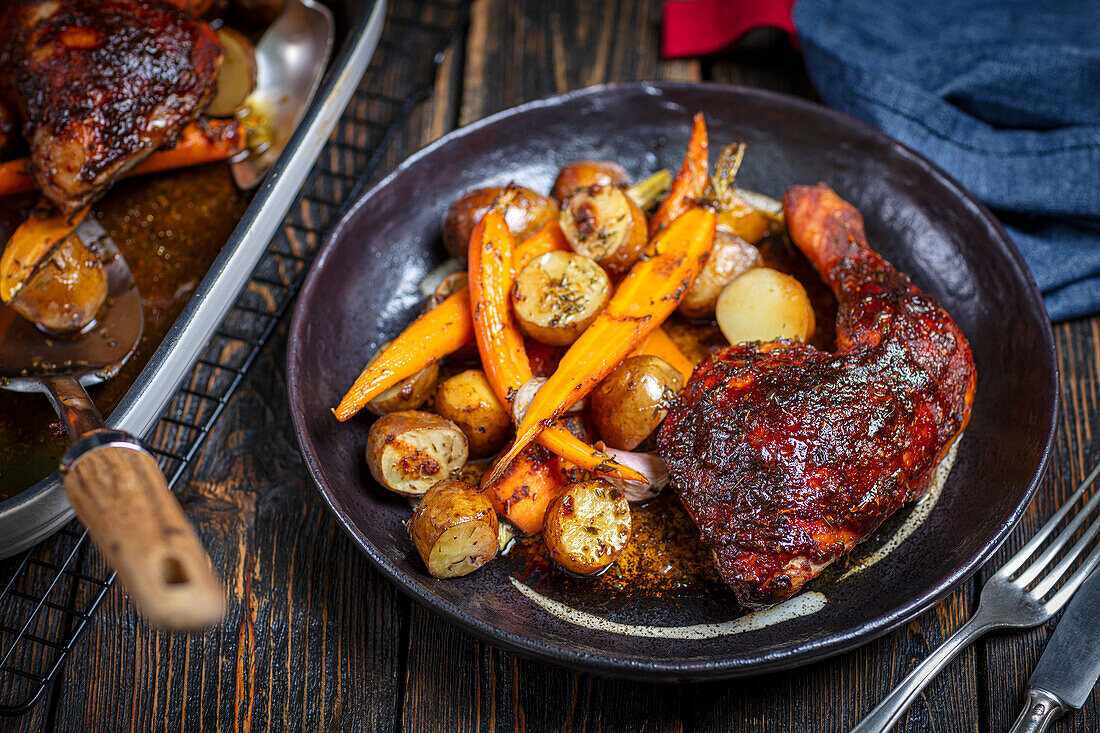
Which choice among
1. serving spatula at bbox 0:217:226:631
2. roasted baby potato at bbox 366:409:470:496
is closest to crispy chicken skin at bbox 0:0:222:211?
serving spatula at bbox 0:217:226:631

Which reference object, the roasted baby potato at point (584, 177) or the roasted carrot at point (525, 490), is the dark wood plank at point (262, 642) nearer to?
the roasted carrot at point (525, 490)

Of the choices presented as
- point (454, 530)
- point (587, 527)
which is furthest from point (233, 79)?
point (587, 527)

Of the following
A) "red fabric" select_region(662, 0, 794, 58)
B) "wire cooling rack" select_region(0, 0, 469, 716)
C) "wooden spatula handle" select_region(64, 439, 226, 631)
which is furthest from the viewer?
"red fabric" select_region(662, 0, 794, 58)

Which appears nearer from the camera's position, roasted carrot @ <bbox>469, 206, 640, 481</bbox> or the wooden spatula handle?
the wooden spatula handle

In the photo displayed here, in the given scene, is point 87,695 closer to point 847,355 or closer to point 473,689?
point 473,689

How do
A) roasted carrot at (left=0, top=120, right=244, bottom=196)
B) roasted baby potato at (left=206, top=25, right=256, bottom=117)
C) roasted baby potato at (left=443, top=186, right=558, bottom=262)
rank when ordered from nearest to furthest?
roasted baby potato at (left=443, top=186, right=558, bottom=262) → roasted carrot at (left=0, top=120, right=244, bottom=196) → roasted baby potato at (left=206, top=25, right=256, bottom=117)

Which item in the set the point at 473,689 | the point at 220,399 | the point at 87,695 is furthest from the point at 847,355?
the point at 87,695

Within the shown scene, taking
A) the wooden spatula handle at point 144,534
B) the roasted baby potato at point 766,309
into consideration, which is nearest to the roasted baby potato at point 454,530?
the wooden spatula handle at point 144,534

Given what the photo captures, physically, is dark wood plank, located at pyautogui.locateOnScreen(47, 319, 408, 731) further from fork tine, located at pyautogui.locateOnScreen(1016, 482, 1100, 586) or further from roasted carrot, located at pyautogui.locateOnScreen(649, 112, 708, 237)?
fork tine, located at pyautogui.locateOnScreen(1016, 482, 1100, 586)

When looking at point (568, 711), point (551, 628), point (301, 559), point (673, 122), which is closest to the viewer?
point (551, 628)
